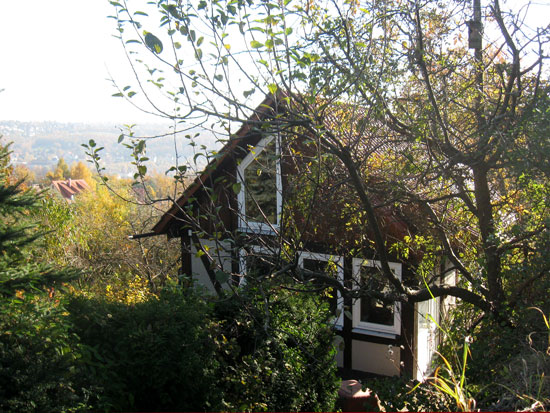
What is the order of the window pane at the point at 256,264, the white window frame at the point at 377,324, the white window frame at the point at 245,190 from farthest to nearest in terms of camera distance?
1. the white window frame at the point at 377,324
2. the white window frame at the point at 245,190
3. the window pane at the point at 256,264

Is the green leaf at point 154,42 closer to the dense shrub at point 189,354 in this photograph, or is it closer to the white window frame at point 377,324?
the dense shrub at point 189,354

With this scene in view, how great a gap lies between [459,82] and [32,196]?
5.37 meters

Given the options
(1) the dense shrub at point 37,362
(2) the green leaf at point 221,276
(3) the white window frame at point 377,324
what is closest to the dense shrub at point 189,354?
(1) the dense shrub at point 37,362

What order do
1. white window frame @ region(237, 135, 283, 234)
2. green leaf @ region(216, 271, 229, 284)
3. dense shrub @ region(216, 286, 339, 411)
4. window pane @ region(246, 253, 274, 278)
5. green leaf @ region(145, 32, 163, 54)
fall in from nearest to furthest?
green leaf @ region(145, 32, 163, 54), green leaf @ region(216, 271, 229, 284), dense shrub @ region(216, 286, 339, 411), window pane @ region(246, 253, 274, 278), white window frame @ region(237, 135, 283, 234)

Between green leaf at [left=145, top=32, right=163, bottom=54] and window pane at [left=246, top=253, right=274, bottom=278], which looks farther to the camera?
window pane at [left=246, top=253, right=274, bottom=278]

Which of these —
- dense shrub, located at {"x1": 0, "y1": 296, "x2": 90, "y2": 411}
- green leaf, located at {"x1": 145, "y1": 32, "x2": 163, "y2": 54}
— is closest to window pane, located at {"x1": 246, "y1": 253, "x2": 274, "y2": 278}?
dense shrub, located at {"x1": 0, "y1": 296, "x2": 90, "y2": 411}

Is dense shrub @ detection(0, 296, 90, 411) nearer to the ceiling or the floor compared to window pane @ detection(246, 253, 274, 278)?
nearer to the floor

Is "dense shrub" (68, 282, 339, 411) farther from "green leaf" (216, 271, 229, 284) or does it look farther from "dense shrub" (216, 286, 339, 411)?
"green leaf" (216, 271, 229, 284)

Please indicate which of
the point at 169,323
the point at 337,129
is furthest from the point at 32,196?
the point at 337,129

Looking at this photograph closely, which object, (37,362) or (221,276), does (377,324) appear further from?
(37,362)

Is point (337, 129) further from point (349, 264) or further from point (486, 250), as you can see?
point (349, 264)

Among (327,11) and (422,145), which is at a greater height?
(327,11)

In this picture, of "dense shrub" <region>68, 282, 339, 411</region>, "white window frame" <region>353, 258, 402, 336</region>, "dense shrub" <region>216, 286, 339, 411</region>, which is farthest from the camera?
"white window frame" <region>353, 258, 402, 336</region>

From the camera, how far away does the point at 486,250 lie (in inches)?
241
